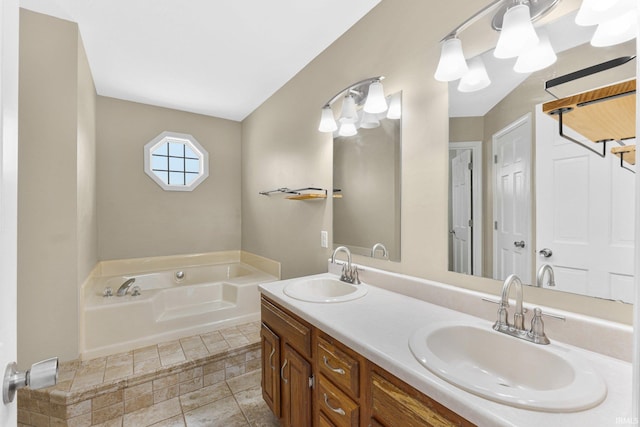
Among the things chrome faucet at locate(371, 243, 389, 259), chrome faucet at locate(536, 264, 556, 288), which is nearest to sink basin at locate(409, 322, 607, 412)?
chrome faucet at locate(536, 264, 556, 288)

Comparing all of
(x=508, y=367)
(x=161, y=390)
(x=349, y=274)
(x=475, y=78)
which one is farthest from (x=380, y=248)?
(x=161, y=390)

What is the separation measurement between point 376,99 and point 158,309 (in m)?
2.58

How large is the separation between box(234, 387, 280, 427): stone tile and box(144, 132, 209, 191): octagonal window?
258 cm

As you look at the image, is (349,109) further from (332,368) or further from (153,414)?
(153,414)

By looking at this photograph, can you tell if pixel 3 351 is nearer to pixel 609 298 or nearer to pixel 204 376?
pixel 609 298

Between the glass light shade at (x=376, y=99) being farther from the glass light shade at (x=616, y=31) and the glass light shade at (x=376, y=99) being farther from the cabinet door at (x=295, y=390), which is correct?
the cabinet door at (x=295, y=390)

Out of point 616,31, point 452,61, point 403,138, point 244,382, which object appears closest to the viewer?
point 616,31

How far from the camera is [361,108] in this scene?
1.88 metres

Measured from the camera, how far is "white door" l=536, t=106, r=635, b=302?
87cm

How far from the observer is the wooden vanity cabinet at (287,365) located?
1314mm

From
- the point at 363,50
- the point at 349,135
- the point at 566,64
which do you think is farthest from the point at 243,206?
the point at 566,64

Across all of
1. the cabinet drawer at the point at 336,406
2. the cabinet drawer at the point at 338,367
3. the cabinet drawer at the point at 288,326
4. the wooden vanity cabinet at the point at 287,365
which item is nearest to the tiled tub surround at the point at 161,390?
the wooden vanity cabinet at the point at 287,365

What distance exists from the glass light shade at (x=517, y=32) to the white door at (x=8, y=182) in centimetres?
141

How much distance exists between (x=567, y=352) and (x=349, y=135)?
1.58 meters
